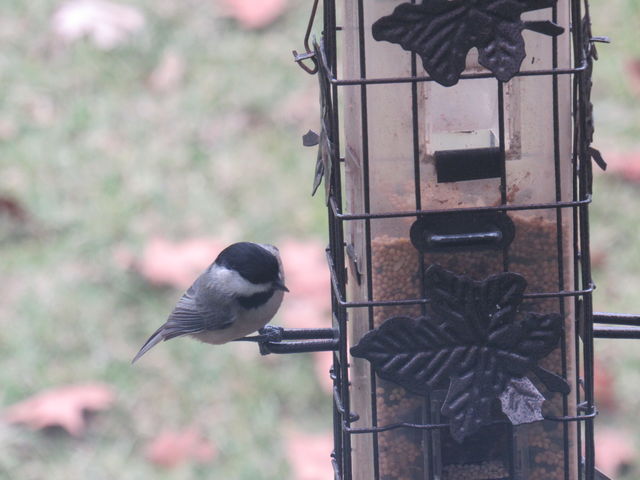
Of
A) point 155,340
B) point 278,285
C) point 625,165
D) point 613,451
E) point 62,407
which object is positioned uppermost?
point 625,165

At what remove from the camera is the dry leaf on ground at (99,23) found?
6.14 meters

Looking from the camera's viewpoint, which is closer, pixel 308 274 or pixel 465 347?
pixel 465 347

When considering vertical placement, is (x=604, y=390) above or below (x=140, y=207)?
below

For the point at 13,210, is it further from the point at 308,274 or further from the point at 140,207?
the point at 308,274

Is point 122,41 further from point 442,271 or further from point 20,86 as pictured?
point 442,271

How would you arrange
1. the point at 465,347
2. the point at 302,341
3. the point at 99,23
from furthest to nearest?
the point at 99,23 < the point at 302,341 < the point at 465,347

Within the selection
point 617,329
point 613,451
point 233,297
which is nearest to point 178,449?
point 233,297

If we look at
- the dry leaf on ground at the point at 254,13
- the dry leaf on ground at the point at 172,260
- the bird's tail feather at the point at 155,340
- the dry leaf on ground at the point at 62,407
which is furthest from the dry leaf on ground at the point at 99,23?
the bird's tail feather at the point at 155,340

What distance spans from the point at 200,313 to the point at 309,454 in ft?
2.87

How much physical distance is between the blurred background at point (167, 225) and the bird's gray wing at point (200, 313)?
0.74 metres

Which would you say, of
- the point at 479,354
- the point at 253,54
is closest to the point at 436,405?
the point at 479,354

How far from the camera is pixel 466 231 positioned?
242cm

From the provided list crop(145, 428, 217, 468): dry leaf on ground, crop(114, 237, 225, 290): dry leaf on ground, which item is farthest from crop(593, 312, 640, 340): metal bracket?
crop(114, 237, 225, 290): dry leaf on ground

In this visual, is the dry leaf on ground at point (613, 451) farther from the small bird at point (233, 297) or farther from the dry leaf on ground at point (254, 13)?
the dry leaf on ground at point (254, 13)
